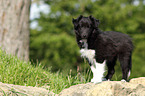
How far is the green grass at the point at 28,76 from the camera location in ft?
16.4

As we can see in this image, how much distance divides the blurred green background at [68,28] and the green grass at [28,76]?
12.2 m

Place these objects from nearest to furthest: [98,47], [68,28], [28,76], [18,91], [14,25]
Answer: [18,91] → [28,76] → [98,47] → [14,25] → [68,28]

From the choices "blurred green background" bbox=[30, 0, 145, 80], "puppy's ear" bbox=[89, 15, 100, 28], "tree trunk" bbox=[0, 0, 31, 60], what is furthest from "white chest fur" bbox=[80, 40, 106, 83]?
"blurred green background" bbox=[30, 0, 145, 80]

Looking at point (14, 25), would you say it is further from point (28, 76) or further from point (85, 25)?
point (85, 25)

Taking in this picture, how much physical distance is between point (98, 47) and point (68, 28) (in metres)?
15.0

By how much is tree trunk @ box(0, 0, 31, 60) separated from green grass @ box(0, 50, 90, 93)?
170 centimetres

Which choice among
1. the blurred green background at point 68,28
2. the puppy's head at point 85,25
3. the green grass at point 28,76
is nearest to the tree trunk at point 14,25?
the green grass at point 28,76

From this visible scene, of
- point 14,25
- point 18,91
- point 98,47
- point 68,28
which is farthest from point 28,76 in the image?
point 68,28

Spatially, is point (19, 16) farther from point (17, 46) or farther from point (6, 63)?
point (6, 63)

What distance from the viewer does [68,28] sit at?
20281 millimetres

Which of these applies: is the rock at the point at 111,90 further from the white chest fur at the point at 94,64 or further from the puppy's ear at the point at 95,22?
the puppy's ear at the point at 95,22

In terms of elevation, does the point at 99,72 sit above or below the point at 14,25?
below

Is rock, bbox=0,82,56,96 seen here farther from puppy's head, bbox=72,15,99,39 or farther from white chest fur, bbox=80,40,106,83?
puppy's head, bbox=72,15,99,39

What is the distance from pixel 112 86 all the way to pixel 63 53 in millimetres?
14921
